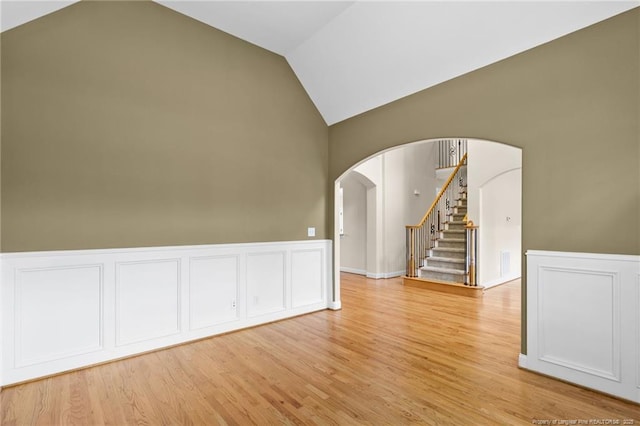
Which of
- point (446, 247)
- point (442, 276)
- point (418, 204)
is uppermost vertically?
point (418, 204)

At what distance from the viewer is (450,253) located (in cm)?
705

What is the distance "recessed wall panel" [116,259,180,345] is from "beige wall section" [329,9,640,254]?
3566 millimetres

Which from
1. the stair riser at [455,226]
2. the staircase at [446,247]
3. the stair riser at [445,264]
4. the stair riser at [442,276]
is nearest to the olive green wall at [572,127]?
the staircase at [446,247]

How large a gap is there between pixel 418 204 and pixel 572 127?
19.9ft

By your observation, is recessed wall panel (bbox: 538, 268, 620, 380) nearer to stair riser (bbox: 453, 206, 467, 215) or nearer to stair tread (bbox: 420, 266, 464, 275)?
stair tread (bbox: 420, 266, 464, 275)

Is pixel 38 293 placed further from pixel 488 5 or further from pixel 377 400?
pixel 488 5

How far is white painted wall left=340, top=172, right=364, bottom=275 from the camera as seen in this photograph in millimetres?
8070

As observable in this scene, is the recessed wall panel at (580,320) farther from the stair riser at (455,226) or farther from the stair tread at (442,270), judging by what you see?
the stair riser at (455,226)

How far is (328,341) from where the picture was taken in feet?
11.9

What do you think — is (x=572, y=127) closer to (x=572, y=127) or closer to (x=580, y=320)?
(x=572, y=127)

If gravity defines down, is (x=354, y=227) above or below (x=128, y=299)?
above

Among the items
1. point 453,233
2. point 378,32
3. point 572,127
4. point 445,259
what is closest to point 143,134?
point 378,32

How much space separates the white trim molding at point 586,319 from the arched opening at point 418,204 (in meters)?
2.77

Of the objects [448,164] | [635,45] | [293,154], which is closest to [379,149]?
[293,154]
